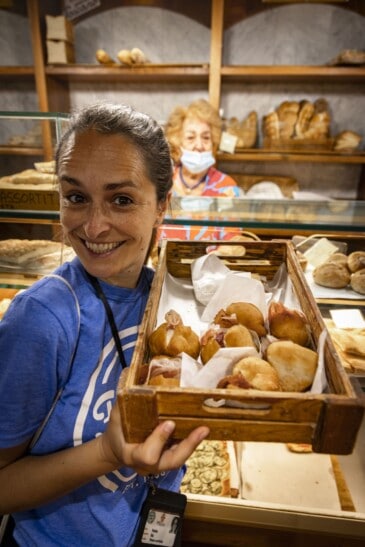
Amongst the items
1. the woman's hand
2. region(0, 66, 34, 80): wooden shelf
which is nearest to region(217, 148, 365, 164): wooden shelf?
region(0, 66, 34, 80): wooden shelf

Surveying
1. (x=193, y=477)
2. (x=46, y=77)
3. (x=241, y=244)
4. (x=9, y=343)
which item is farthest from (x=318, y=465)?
(x=46, y=77)

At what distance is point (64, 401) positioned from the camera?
87cm

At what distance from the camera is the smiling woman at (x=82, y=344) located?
0.79 meters

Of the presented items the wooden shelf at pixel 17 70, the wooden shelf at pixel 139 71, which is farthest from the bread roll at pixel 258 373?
the wooden shelf at pixel 17 70

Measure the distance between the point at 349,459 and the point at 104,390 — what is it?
1423mm

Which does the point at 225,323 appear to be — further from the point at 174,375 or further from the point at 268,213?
the point at 268,213

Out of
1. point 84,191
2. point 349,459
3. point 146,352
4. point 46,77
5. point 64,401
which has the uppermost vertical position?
point 46,77

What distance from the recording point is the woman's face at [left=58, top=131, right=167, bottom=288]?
2.77 feet

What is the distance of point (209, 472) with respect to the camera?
160 cm

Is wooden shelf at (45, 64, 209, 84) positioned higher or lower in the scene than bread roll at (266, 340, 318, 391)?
higher

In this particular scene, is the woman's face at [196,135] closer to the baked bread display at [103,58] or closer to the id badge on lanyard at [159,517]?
the baked bread display at [103,58]

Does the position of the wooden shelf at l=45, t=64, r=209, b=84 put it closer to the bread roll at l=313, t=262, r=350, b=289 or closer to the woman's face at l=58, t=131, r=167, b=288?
the bread roll at l=313, t=262, r=350, b=289

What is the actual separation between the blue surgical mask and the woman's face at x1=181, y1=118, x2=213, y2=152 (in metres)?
0.09

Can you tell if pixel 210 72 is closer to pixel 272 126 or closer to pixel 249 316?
pixel 272 126
